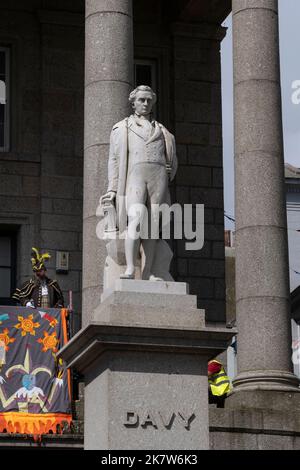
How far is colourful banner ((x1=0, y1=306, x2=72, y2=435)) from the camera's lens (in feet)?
69.2

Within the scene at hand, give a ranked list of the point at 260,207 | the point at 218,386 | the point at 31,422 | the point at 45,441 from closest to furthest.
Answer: the point at 45,441, the point at 31,422, the point at 218,386, the point at 260,207

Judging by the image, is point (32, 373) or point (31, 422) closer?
Answer: point (31, 422)

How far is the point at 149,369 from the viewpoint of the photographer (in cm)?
1407

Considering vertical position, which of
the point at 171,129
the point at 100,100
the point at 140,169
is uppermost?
the point at 171,129

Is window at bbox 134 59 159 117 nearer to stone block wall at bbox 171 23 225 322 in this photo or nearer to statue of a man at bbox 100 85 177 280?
stone block wall at bbox 171 23 225 322

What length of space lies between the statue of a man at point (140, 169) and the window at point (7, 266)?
574 inches

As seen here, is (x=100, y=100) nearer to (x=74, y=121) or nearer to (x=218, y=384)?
(x=218, y=384)

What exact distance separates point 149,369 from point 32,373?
25.6ft

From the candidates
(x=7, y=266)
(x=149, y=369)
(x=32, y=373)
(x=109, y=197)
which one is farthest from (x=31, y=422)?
(x=7, y=266)

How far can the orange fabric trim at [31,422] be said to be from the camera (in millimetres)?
20828

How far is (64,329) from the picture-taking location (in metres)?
22.2

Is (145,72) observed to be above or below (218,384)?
above

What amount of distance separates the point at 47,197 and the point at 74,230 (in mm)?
910
